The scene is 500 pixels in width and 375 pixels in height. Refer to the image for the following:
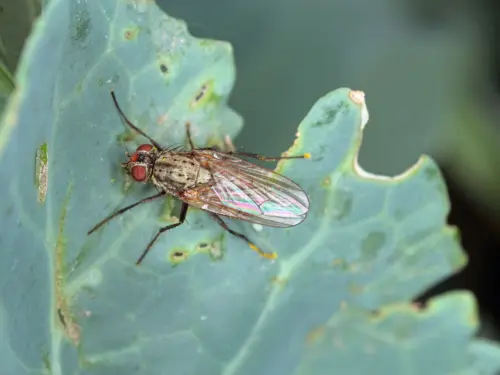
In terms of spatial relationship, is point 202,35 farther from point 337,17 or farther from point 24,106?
point 24,106

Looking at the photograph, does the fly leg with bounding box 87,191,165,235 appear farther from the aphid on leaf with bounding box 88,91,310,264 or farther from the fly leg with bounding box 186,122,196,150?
the fly leg with bounding box 186,122,196,150

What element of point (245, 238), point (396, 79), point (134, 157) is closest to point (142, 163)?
point (134, 157)

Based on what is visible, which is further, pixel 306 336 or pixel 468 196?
pixel 468 196

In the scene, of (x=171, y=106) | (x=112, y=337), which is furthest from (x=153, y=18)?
(x=112, y=337)

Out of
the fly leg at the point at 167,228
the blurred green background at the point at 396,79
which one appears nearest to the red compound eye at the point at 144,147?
the fly leg at the point at 167,228

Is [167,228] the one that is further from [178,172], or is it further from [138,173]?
[178,172]

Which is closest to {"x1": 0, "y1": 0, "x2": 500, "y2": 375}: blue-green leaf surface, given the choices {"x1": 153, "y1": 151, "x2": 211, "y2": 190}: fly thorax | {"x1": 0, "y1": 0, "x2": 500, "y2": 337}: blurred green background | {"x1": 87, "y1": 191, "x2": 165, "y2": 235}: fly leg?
{"x1": 87, "y1": 191, "x2": 165, "y2": 235}: fly leg

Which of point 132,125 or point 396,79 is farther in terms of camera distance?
point 396,79
